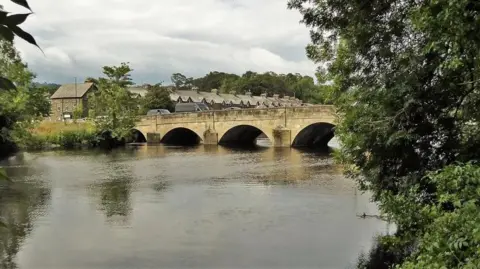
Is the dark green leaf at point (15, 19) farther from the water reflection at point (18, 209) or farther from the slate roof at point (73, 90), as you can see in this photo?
the slate roof at point (73, 90)

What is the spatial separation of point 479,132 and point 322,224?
6.73 metres

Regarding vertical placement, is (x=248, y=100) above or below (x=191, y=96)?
below

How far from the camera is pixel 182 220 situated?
1423 cm

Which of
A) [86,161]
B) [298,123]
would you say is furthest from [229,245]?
[298,123]

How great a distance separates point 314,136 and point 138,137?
20812 millimetres

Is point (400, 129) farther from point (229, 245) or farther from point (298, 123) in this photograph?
point (298, 123)

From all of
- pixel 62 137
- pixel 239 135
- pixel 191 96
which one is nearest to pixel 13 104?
pixel 62 137

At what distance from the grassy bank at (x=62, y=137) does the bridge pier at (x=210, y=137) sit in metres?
11.0

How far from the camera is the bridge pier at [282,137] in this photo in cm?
4469

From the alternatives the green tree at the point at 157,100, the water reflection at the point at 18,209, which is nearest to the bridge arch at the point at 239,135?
the green tree at the point at 157,100

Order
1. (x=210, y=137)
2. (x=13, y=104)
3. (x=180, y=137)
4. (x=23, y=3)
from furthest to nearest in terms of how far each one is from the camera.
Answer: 1. (x=180, y=137)
2. (x=210, y=137)
3. (x=13, y=104)
4. (x=23, y=3)

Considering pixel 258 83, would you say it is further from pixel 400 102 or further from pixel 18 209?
pixel 400 102

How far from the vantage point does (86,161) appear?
31328 millimetres

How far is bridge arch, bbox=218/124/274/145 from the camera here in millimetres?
49625
